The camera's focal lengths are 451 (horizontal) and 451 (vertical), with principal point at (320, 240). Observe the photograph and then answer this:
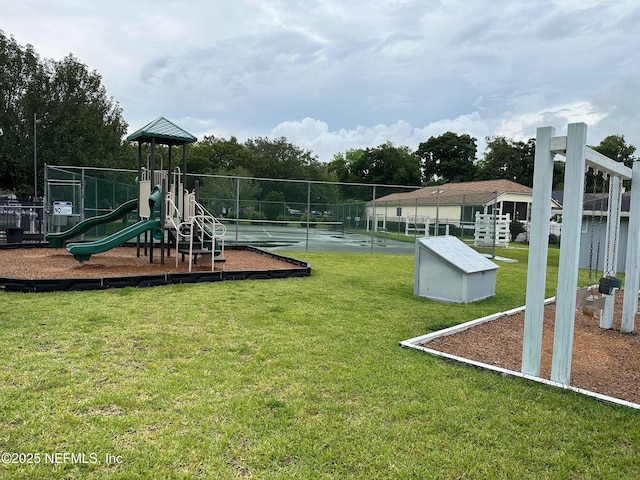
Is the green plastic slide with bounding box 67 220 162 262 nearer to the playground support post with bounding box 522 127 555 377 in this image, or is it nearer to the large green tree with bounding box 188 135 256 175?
the playground support post with bounding box 522 127 555 377

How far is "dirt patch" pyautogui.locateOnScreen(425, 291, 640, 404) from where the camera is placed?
3697 millimetres

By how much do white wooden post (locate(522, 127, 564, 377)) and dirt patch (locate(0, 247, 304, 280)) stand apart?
20.5ft

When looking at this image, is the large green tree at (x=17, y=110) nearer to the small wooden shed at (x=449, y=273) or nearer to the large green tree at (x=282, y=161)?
the large green tree at (x=282, y=161)

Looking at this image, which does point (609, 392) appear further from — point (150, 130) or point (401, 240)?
point (401, 240)

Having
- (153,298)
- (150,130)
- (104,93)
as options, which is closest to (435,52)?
(150,130)

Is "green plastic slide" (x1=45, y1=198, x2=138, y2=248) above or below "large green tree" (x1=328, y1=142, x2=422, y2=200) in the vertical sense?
below

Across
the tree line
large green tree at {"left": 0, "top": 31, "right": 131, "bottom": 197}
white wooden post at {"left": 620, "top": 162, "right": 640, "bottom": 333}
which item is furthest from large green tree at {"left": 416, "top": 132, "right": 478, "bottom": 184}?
white wooden post at {"left": 620, "top": 162, "right": 640, "bottom": 333}

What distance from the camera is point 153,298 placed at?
21.1 feet

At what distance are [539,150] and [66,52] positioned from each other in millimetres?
31971

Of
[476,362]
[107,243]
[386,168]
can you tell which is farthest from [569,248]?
[386,168]

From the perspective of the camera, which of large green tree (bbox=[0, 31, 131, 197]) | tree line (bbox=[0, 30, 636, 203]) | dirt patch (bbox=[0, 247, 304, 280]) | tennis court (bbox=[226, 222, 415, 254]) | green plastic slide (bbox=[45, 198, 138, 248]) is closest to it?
dirt patch (bbox=[0, 247, 304, 280])

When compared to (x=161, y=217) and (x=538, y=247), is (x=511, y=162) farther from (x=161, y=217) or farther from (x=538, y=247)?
(x=538, y=247)

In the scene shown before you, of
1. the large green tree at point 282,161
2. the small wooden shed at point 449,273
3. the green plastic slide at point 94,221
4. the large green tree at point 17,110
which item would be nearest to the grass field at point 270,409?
the small wooden shed at point 449,273

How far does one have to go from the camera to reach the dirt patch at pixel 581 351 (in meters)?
3.70
